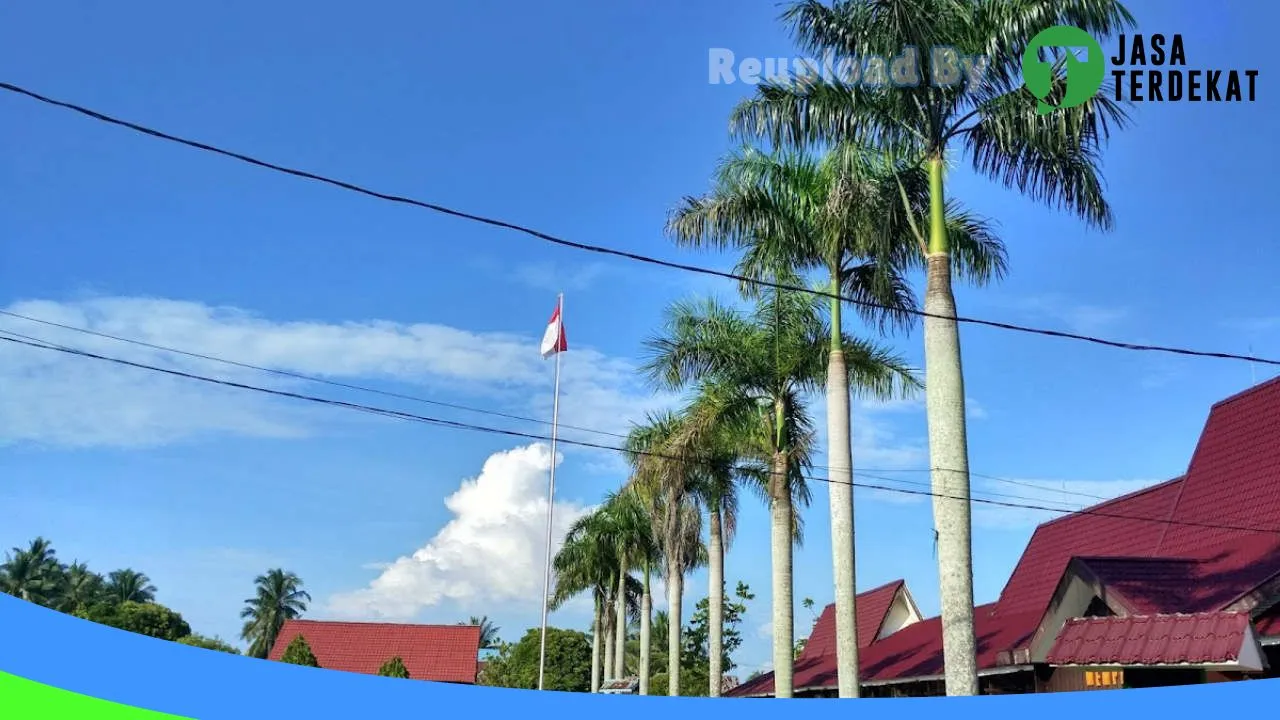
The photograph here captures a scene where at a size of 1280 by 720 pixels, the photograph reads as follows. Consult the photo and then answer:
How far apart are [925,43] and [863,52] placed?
32.7 inches

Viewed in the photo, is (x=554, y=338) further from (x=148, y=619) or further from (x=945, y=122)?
(x=148, y=619)

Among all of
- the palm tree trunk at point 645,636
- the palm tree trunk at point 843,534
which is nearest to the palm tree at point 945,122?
the palm tree trunk at point 843,534

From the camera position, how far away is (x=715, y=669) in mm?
29109

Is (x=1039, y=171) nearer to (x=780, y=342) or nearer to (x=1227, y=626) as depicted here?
(x=1227, y=626)

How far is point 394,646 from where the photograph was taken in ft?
170

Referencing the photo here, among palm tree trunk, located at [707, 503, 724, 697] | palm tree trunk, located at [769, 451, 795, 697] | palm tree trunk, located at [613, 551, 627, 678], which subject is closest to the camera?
palm tree trunk, located at [769, 451, 795, 697]

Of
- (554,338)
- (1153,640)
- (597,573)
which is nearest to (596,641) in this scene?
(597,573)

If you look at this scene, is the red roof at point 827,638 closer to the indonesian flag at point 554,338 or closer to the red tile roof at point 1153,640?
the indonesian flag at point 554,338

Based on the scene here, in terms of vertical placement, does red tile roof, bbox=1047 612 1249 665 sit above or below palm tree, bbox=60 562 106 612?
below

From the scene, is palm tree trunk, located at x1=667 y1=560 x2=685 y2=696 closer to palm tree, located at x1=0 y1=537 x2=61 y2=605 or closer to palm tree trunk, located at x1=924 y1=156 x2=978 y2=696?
palm tree trunk, located at x1=924 y1=156 x2=978 y2=696

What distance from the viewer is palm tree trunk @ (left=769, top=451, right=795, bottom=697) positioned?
813 inches

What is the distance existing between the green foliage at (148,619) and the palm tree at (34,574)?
19.2m

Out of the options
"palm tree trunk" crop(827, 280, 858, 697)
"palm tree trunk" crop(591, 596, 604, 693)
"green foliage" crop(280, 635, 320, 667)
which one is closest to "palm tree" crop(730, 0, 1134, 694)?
"palm tree trunk" crop(827, 280, 858, 697)

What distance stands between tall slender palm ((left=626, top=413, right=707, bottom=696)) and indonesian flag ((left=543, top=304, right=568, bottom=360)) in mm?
3091
